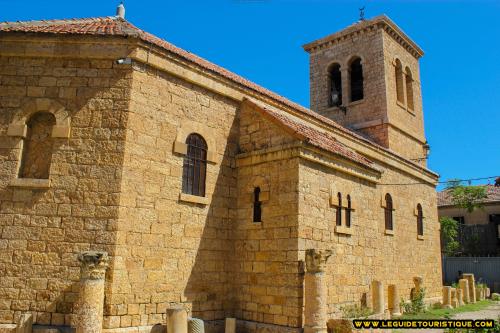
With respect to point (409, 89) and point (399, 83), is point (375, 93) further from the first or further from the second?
point (409, 89)

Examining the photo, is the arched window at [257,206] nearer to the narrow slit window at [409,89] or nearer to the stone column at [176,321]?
the stone column at [176,321]

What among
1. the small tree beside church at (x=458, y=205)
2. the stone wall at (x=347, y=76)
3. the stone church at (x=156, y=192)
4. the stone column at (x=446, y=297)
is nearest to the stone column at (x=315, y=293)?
the stone church at (x=156, y=192)

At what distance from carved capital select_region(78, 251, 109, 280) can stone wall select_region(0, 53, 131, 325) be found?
716mm

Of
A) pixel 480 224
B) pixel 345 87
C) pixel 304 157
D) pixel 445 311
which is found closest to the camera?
pixel 304 157

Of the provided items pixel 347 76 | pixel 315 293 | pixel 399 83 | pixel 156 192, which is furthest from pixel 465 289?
pixel 156 192

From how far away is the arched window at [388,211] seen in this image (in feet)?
46.2

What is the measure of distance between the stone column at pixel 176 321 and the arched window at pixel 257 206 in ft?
8.66

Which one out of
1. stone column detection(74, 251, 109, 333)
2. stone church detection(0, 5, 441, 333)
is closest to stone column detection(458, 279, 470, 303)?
stone church detection(0, 5, 441, 333)

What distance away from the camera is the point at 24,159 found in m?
7.75

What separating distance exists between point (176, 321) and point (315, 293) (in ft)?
8.35

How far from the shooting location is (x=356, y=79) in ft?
65.3

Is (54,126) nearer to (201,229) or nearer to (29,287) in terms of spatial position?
(29,287)

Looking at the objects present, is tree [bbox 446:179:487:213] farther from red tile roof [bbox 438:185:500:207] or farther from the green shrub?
the green shrub

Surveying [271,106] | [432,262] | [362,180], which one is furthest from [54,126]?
[432,262]
